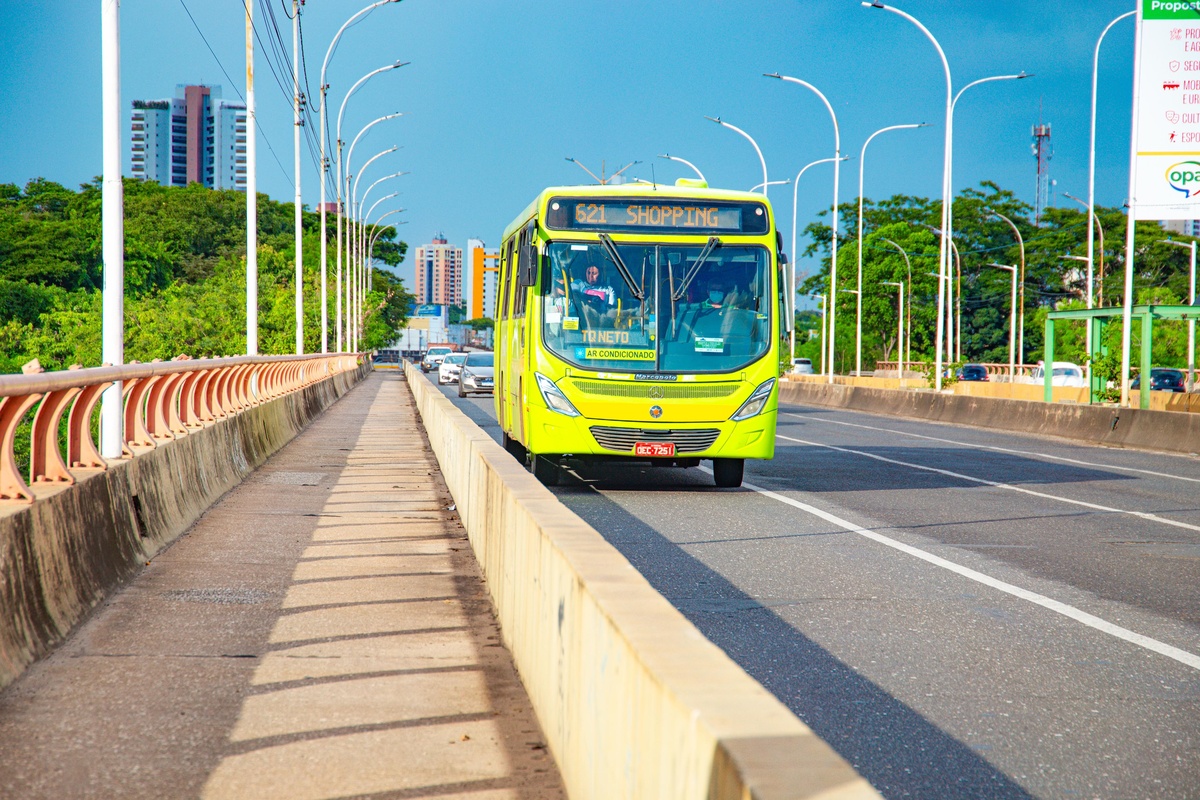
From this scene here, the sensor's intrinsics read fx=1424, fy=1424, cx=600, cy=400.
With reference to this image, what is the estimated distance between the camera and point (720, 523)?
39.4ft

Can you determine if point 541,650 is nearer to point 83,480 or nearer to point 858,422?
point 83,480

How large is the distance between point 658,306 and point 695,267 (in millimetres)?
569

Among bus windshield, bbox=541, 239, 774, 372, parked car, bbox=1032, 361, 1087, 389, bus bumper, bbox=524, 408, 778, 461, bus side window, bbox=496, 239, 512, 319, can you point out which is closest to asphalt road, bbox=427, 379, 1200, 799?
bus bumper, bbox=524, 408, 778, 461

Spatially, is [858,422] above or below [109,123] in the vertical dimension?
below

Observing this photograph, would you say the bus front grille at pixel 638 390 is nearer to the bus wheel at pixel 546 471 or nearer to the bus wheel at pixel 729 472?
the bus wheel at pixel 729 472

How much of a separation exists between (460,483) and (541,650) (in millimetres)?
6491

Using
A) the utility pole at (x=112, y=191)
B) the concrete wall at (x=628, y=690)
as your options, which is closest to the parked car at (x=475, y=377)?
the utility pole at (x=112, y=191)

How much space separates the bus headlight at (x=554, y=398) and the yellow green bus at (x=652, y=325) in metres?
0.01

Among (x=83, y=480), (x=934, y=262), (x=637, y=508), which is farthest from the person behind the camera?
(x=934, y=262)

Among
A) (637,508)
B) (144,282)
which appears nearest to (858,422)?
(637,508)

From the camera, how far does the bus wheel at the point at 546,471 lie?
50.0ft

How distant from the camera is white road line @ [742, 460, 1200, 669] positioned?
23.0 ft

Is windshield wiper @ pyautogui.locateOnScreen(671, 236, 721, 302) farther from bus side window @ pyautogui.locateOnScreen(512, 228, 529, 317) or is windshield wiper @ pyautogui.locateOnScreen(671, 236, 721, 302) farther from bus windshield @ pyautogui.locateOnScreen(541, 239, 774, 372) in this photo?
bus side window @ pyautogui.locateOnScreen(512, 228, 529, 317)

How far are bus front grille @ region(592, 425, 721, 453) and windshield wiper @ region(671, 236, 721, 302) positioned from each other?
4.56ft
